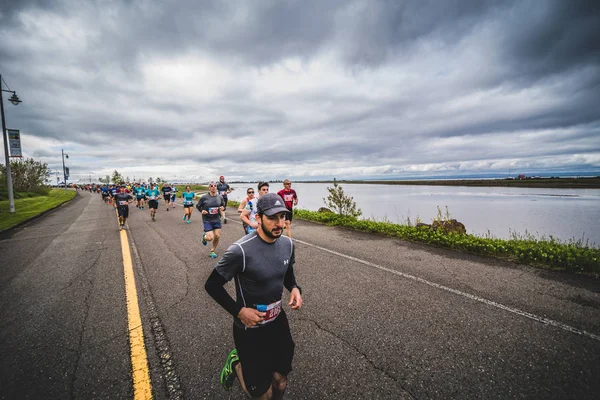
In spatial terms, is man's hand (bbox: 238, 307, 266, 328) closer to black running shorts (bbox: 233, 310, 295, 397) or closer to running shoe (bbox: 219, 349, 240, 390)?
black running shorts (bbox: 233, 310, 295, 397)

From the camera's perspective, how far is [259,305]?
2.01 metres

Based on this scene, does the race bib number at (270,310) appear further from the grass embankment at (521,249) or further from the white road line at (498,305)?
the grass embankment at (521,249)

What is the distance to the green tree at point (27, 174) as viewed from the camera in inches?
1415

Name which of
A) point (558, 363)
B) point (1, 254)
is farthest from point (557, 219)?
point (1, 254)

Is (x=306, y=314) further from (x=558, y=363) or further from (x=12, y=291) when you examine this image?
(x=12, y=291)

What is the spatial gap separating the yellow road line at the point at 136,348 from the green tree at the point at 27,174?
48.3m

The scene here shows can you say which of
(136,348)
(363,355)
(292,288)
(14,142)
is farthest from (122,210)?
(14,142)

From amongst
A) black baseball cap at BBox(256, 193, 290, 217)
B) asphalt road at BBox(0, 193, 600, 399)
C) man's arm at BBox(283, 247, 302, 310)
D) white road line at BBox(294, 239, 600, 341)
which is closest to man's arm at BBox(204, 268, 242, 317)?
man's arm at BBox(283, 247, 302, 310)

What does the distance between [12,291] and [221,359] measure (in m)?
4.95

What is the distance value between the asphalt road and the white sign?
630 inches

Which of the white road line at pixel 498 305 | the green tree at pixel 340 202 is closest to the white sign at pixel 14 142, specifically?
the green tree at pixel 340 202

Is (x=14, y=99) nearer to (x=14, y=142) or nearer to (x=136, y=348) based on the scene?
(x=14, y=142)

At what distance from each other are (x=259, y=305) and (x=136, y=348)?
2051 millimetres

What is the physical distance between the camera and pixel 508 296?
4.11m
